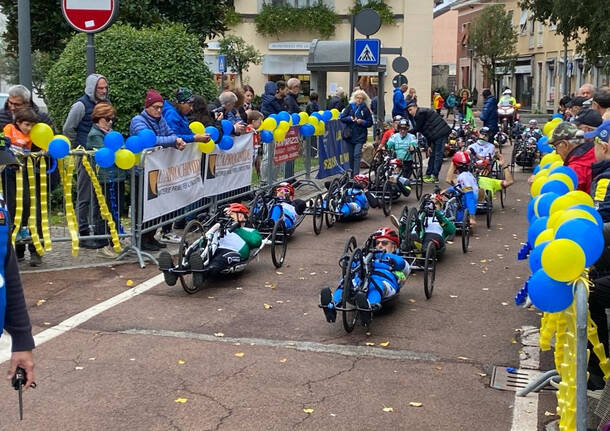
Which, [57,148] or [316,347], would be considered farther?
[57,148]

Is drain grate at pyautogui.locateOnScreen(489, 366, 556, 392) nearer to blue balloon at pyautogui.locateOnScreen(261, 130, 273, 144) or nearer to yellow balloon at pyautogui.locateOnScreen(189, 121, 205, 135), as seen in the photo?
yellow balloon at pyautogui.locateOnScreen(189, 121, 205, 135)

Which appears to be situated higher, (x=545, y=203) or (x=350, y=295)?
(x=545, y=203)

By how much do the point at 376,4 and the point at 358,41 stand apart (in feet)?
85.7

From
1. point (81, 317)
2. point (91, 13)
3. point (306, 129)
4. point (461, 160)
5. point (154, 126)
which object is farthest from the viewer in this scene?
point (306, 129)

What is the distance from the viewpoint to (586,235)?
406cm

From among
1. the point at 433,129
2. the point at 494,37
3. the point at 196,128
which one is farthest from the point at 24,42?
the point at 494,37

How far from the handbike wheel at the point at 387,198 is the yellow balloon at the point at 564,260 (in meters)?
9.22

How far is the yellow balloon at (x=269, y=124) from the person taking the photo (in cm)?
1345

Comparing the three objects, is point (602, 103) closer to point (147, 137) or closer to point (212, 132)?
point (212, 132)

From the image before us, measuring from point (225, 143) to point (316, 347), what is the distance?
5524 millimetres

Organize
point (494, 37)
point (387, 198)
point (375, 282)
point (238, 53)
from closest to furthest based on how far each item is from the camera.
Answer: point (375, 282), point (387, 198), point (238, 53), point (494, 37)

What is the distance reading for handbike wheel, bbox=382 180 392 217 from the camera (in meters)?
13.2

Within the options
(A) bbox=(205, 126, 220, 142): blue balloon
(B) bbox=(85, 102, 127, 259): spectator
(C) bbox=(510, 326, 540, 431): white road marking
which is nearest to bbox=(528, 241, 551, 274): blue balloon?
(C) bbox=(510, 326, 540, 431): white road marking

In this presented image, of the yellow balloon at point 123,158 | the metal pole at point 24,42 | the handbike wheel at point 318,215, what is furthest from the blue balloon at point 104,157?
the handbike wheel at point 318,215
